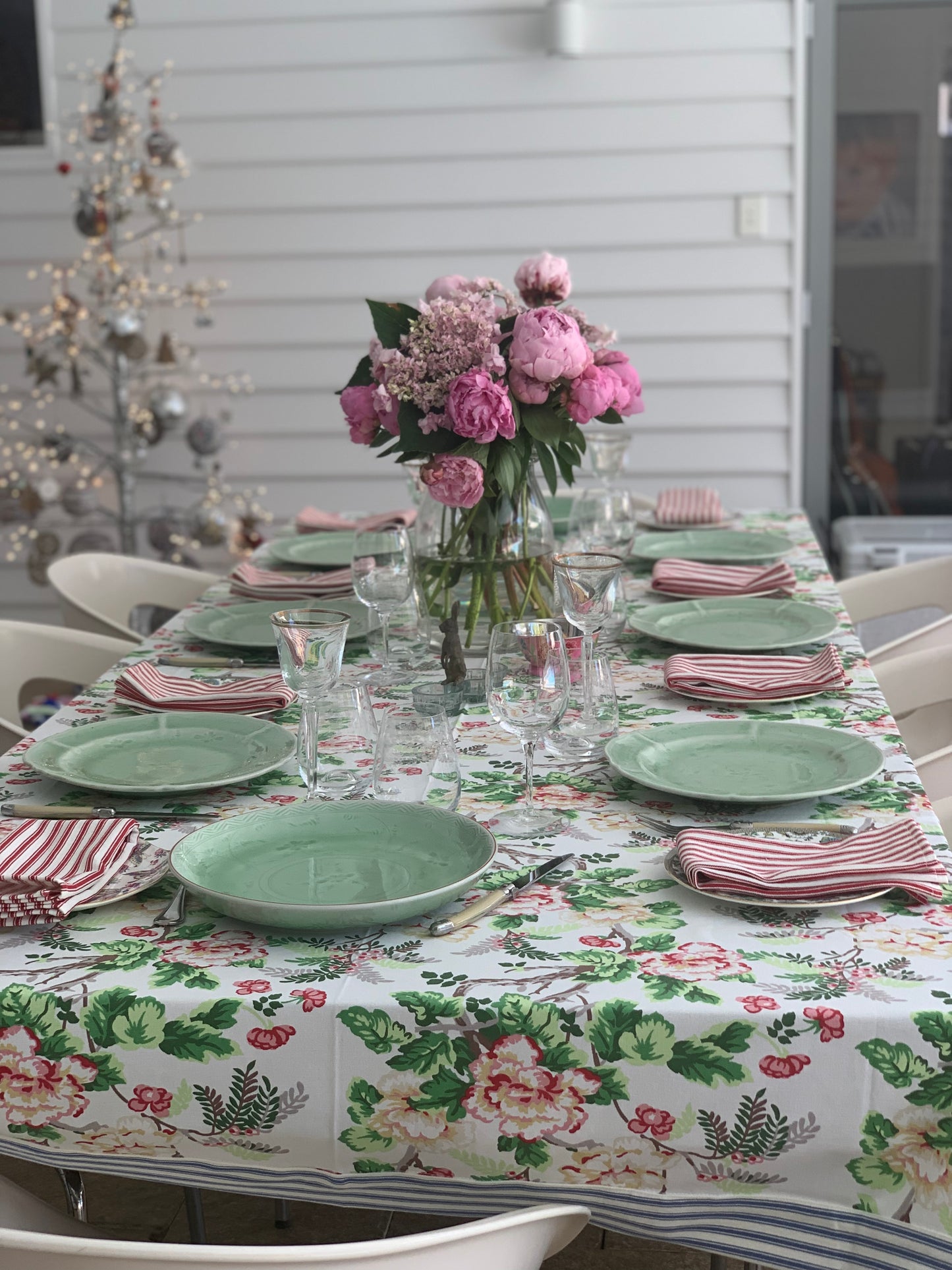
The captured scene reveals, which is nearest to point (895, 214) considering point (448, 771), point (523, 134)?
point (523, 134)

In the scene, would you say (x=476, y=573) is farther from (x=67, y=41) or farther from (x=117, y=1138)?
(x=67, y=41)

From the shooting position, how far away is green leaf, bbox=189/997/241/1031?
1023mm

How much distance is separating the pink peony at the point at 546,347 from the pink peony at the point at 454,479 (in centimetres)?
14

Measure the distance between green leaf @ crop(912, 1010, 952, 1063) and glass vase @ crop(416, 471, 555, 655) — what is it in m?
1.00

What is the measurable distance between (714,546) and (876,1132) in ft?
5.65

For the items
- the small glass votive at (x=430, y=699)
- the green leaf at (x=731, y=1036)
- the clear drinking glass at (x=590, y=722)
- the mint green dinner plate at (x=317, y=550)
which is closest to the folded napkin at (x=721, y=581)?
the mint green dinner plate at (x=317, y=550)

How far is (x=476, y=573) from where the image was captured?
190 cm

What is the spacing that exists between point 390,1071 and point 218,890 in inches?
9.4

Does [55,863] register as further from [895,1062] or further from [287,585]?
[287,585]

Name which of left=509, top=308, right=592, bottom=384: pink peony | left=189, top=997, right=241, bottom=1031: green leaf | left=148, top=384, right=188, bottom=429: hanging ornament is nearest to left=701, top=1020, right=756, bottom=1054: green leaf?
left=189, top=997, right=241, bottom=1031: green leaf

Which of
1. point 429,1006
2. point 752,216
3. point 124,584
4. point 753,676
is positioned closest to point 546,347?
point 753,676

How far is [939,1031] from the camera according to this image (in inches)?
38.2

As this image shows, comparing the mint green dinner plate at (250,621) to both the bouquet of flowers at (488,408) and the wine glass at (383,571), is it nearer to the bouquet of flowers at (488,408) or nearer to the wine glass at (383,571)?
the wine glass at (383,571)

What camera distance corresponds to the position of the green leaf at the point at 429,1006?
1.01 metres
